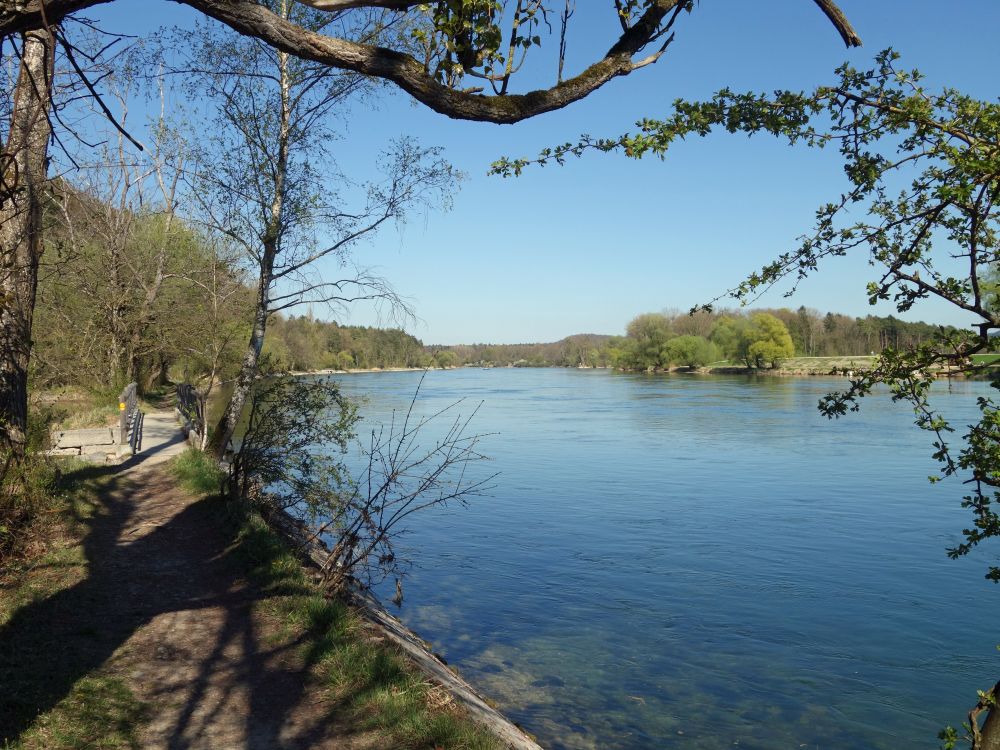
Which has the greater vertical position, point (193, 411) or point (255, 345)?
point (255, 345)

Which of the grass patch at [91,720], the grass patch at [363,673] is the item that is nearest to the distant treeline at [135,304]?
the grass patch at [363,673]

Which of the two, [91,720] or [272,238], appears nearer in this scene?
[91,720]

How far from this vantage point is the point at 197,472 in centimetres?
1220

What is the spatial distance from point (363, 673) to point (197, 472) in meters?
8.03

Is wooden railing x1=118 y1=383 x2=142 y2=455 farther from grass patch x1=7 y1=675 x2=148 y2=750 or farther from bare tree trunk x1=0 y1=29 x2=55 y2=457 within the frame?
grass patch x1=7 y1=675 x2=148 y2=750

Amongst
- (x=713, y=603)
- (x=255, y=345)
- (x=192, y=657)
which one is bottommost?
(x=713, y=603)

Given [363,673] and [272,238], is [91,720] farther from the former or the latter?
[272,238]

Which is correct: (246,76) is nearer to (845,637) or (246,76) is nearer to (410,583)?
(410,583)

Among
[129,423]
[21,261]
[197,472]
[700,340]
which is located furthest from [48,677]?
[700,340]

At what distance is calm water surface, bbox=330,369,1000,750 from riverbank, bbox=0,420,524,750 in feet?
7.64

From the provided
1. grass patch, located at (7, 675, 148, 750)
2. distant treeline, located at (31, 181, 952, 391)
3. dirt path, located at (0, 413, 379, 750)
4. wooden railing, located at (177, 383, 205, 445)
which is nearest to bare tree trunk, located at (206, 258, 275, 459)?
distant treeline, located at (31, 181, 952, 391)

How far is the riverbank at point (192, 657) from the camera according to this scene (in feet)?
14.7

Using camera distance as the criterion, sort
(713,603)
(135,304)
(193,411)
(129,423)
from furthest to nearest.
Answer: (135,304)
(193,411)
(129,423)
(713,603)

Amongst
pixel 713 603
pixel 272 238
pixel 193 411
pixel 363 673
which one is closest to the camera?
pixel 363 673
